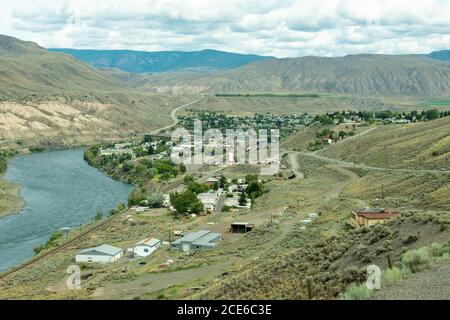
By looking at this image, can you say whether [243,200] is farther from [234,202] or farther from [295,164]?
[295,164]

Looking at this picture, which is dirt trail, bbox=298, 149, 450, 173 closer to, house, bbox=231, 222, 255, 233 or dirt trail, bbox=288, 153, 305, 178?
dirt trail, bbox=288, 153, 305, 178

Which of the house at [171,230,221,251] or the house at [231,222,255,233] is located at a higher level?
the house at [171,230,221,251]

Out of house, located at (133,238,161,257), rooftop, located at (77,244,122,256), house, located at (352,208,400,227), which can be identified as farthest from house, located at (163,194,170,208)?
house, located at (352,208,400,227)

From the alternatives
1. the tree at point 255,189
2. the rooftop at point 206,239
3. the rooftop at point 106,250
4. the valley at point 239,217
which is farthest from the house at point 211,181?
the rooftop at point 106,250

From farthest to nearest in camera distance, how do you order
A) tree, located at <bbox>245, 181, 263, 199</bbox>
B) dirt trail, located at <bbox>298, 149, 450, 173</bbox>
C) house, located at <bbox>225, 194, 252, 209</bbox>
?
tree, located at <bbox>245, 181, 263, 199</bbox> → house, located at <bbox>225, 194, 252, 209</bbox> → dirt trail, located at <bbox>298, 149, 450, 173</bbox>

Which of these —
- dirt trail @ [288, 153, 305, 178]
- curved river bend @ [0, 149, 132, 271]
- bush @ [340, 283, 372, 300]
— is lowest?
curved river bend @ [0, 149, 132, 271]

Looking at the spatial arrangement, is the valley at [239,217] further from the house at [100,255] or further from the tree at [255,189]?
the house at [100,255]

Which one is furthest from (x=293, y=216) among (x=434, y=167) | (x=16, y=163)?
(x=16, y=163)
